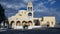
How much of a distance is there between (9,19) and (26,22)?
6.93 metres

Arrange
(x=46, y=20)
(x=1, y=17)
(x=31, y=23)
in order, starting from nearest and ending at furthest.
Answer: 1. (x=1, y=17)
2. (x=31, y=23)
3. (x=46, y=20)

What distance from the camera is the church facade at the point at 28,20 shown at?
8569 cm

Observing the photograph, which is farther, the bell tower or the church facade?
the bell tower

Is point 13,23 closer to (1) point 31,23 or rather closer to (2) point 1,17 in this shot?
(1) point 31,23

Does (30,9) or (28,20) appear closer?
(28,20)

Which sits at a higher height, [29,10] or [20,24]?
[29,10]

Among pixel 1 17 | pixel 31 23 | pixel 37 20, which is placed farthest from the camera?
pixel 37 20

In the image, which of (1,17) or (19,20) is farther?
(19,20)

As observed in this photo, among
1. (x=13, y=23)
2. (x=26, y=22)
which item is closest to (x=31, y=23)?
(x=26, y=22)

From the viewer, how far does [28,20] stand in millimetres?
85938

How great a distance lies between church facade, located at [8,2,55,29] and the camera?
8569 centimetres

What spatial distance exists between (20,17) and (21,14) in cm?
492

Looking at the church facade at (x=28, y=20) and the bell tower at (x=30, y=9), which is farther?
the bell tower at (x=30, y=9)

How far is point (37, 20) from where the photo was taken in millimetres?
99562
